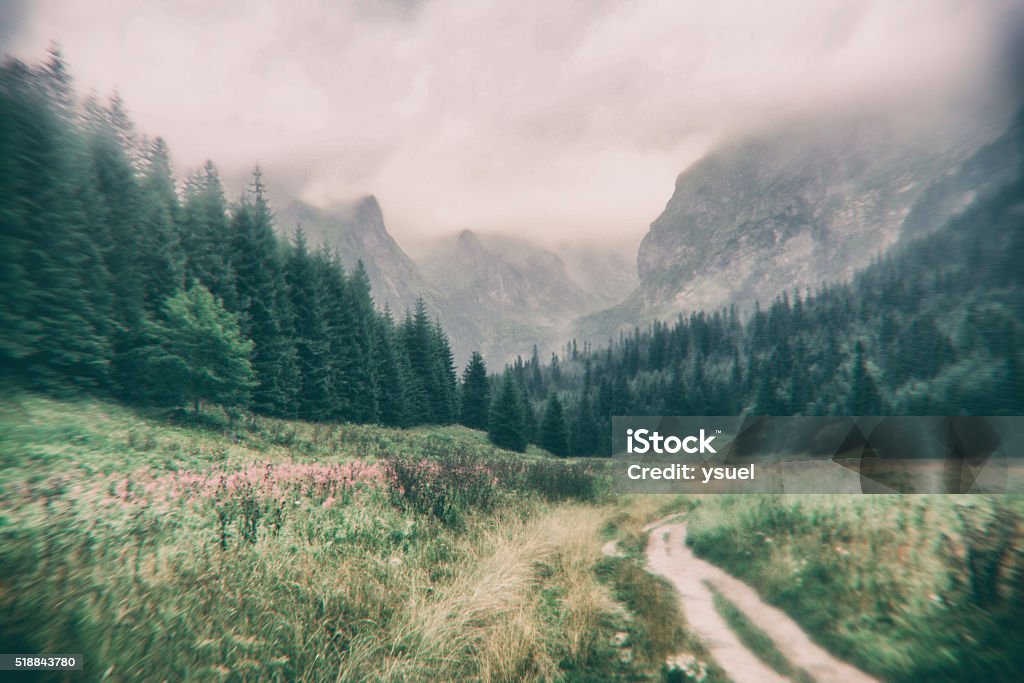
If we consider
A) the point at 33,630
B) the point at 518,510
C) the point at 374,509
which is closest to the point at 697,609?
the point at 518,510

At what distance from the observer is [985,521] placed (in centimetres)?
597

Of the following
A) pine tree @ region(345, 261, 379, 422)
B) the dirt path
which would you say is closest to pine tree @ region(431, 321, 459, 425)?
pine tree @ region(345, 261, 379, 422)

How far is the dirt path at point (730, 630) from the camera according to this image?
4996mm

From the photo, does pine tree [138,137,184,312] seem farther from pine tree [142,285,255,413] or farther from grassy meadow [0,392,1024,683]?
grassy meadow [0,392,1024,683]

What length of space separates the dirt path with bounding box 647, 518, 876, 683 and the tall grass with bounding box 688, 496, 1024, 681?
0.83 ft

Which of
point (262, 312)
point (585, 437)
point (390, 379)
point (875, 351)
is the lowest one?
point (585, 437)

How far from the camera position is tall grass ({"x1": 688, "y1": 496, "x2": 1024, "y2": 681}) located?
15.6 feet

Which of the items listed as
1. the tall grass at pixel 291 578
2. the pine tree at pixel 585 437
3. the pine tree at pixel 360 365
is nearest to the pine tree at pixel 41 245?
the tall grass at pixel 291 578

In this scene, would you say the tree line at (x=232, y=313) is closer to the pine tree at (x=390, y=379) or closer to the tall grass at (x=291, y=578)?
the pine tree at (x=390, y=379)

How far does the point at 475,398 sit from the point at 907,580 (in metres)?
55.2

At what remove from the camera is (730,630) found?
6.01 meters

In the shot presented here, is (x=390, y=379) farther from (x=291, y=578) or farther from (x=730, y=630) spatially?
(x=730, y=630)

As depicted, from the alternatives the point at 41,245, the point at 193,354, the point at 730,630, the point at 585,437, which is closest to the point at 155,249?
the point at 193,354

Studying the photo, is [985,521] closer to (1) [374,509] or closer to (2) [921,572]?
(2) [921,572]
